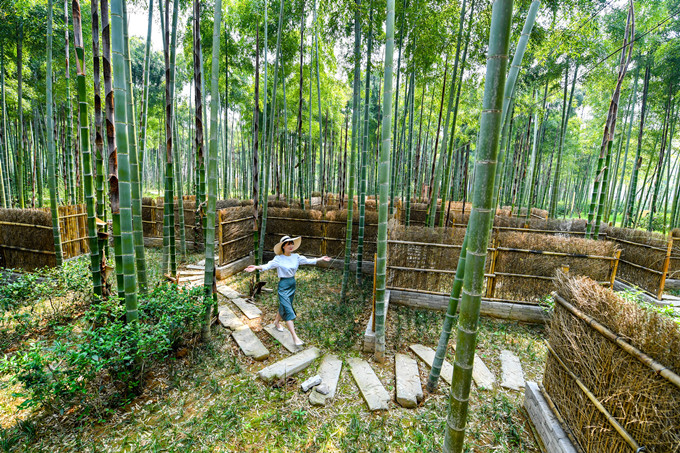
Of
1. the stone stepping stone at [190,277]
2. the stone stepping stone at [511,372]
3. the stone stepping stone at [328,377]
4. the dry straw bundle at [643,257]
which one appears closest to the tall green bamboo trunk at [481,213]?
the stone stepping stone at [328,377]

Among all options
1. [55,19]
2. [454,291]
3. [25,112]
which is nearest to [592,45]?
[454,291]

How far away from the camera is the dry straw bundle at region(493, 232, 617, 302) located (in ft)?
14.5

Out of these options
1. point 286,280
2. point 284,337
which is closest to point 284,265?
point 286,280

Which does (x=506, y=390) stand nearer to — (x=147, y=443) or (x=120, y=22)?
(x=147, y=443)

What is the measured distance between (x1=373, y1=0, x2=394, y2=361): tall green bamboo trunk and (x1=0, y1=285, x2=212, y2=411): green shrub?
6.27 ft

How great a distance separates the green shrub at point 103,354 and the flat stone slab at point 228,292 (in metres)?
1.57

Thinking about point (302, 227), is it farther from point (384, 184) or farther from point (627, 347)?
point (627, 347)

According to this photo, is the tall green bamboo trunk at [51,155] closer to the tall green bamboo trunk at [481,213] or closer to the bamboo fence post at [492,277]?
the tall green bamboo trunk at [481,213]

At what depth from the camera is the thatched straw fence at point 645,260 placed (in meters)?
4.94

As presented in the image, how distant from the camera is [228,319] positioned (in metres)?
4.00

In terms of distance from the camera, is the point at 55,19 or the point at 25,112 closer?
the point at 55,19

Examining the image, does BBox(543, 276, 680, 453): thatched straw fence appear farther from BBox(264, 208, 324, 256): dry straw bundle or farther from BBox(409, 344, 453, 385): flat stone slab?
BBox(264, 208, 324, 256): dry straw bundle

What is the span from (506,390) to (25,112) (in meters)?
14.1

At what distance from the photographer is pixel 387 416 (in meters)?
2.50
